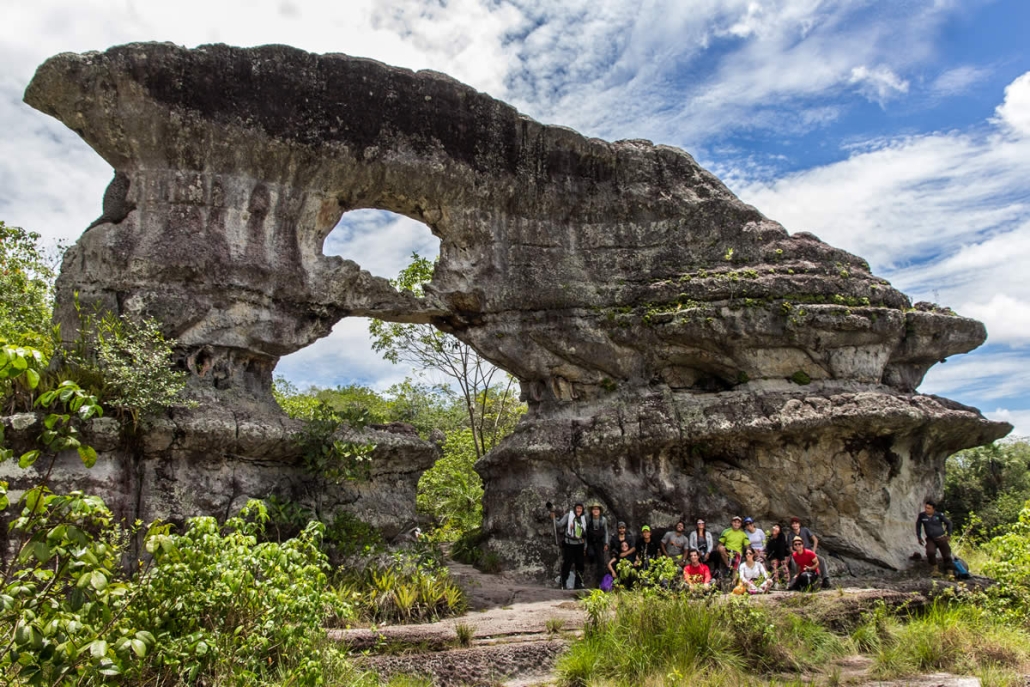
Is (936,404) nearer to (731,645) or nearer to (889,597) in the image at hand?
(889,597)

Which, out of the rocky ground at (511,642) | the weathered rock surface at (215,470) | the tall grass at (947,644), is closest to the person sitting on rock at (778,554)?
the rocky ground at (511,642)

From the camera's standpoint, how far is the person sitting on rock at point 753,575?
32.8ft

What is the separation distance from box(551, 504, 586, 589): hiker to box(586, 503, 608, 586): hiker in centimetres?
14

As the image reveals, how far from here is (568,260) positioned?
1447 centimetres

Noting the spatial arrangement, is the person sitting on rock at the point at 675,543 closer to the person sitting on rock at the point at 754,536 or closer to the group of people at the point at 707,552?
the group of people at the point at 707,552

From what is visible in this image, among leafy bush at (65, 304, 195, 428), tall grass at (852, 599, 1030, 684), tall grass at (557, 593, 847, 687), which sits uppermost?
leafy bush at (65, 304, 195, 428)

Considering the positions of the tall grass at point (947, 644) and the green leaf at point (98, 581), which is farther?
the tall grass at point (947, 644)

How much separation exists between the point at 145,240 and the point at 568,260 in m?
6.93

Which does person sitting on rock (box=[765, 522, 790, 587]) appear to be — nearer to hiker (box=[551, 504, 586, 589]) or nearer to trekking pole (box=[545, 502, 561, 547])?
hiker (box=[551, 504, 586, 589])

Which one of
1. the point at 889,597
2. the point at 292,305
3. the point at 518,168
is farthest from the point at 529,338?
the point at 889,597

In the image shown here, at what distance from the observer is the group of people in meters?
10.6

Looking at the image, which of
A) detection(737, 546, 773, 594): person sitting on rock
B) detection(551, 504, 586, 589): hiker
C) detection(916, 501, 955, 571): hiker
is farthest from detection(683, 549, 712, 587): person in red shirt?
detection(916, 501, 955, 571): hiker

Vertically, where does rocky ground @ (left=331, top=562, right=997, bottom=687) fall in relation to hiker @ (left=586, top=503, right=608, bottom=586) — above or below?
below

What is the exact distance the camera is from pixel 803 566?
11.0m
